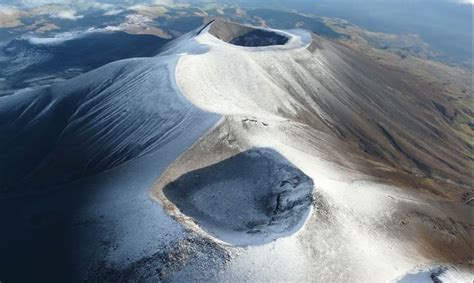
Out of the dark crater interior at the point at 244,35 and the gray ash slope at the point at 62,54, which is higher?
the dark crater interior at the point at 244,35

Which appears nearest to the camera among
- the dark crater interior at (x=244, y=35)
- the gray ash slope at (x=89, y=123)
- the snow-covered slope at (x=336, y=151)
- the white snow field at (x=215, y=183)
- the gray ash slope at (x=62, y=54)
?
the white snow field at (x=215, y=183)

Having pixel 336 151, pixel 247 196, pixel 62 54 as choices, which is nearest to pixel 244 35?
pixel 62 54

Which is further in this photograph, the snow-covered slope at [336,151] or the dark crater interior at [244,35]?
the dark crater interior at [244,35]

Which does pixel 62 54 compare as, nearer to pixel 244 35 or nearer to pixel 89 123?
pixel 244 35

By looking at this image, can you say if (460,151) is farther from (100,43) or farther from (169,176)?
(100,43)

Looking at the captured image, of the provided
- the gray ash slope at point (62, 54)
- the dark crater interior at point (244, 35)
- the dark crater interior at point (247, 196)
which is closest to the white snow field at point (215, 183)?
the dark crater interior at point (247, 196)

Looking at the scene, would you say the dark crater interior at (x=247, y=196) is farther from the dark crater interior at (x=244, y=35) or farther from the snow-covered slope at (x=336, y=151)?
the dark crater interior at (x=244, y=35)
